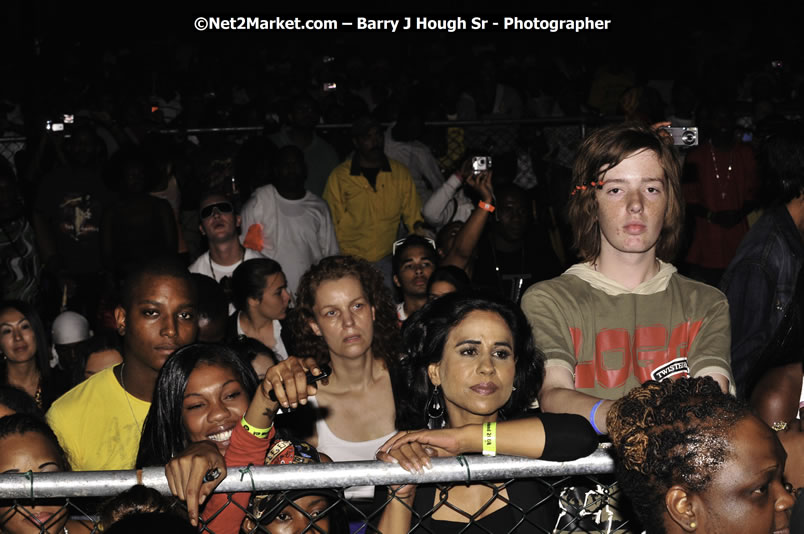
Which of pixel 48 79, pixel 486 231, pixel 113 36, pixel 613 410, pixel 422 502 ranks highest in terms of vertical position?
pixel 113 36

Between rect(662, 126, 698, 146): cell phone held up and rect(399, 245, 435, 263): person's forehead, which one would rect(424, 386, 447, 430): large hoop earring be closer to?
rect(662, 126, 698, 146): cell phone held up

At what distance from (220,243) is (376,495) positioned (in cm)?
423

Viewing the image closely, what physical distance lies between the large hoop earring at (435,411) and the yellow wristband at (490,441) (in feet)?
3.46

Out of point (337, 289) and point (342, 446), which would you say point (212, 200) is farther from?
point (342, 446)

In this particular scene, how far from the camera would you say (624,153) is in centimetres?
315

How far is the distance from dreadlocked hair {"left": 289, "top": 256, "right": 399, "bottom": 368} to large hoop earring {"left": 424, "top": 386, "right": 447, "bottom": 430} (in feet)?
4.45

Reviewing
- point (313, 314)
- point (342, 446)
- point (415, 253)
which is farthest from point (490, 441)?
point (415, 253)

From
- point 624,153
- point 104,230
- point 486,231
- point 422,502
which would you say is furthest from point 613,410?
point 104,230

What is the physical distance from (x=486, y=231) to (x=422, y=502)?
4.69 metres

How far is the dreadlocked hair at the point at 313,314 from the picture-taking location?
187 inches

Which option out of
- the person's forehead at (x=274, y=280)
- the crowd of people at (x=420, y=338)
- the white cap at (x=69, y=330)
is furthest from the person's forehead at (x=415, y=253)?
the white cap at (x=69, y=330)

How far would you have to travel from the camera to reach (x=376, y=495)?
3035mm

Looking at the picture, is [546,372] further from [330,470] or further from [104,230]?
[104,230]

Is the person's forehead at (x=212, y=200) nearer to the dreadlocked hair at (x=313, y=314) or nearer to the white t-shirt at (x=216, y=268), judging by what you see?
the white t-shirt at (x=216, y=268)
